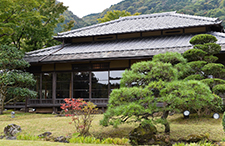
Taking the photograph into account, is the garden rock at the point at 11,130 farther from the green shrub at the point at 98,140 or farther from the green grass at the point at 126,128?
the green shrub at the point at 98,140

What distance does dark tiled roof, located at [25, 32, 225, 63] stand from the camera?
566 inches

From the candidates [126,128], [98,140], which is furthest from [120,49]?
[98,140]

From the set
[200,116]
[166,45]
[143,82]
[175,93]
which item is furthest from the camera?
[166,45]

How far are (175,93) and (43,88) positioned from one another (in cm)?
1149

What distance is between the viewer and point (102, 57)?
47.8 feet

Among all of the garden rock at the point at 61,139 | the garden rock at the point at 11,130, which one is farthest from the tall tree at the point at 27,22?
the garden rock at the point at 61,139

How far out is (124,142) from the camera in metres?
8.34

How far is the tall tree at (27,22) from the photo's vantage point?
51.5 feet

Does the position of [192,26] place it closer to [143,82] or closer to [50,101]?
[143,82]

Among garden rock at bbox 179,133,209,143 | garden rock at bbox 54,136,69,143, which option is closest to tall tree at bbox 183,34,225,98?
garden rock at bbox 179,133,209,143

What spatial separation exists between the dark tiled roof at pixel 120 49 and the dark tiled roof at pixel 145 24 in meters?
0.83

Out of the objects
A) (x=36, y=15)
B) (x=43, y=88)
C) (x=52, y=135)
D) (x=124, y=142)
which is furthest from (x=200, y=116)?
(x=36, y=15)

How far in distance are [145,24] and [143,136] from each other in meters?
12.9

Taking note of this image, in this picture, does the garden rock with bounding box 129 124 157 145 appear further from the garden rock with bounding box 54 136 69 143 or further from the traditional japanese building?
the traditional japanese building
